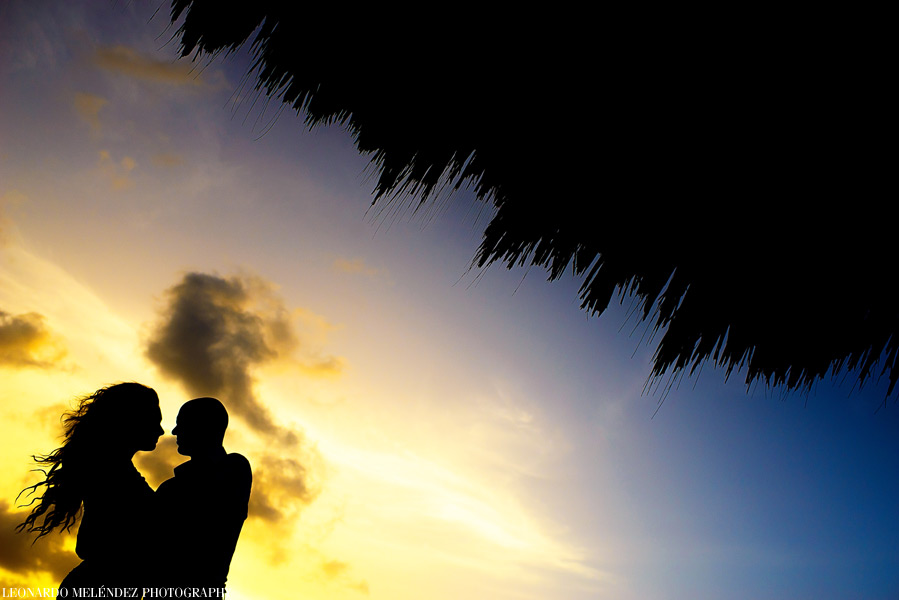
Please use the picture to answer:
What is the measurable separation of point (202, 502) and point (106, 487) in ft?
1.44

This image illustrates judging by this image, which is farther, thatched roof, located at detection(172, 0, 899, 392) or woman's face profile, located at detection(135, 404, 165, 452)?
woman's face profile, located at detection(135, 404, 165, 452)

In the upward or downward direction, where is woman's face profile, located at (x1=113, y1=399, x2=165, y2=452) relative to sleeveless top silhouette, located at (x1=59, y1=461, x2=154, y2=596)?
upward

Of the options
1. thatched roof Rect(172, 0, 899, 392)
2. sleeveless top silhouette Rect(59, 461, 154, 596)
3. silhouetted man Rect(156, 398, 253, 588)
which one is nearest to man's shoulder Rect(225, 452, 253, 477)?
silhouetted man Rect(156, 398, 253, 588)

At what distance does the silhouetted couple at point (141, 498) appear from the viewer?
1.54m

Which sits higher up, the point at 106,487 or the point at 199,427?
the point at 199,427

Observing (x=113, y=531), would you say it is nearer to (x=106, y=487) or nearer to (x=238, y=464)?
(x=106, y=487)

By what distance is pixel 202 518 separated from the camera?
1.59m

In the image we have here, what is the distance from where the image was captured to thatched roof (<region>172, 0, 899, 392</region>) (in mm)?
1387

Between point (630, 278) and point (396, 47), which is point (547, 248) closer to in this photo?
point (630, 278)

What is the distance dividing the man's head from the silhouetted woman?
19 cm

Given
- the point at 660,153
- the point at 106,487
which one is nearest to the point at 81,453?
the point at 106,487

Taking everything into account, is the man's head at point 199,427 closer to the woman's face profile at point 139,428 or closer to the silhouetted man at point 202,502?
the silhouetted man at point 202,502

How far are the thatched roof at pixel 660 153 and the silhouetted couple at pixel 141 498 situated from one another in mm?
1671

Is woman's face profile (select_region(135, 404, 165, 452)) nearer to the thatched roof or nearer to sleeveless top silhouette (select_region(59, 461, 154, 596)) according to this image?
sleeveless top silhouette (select_region(59, 461, 154, 596))
